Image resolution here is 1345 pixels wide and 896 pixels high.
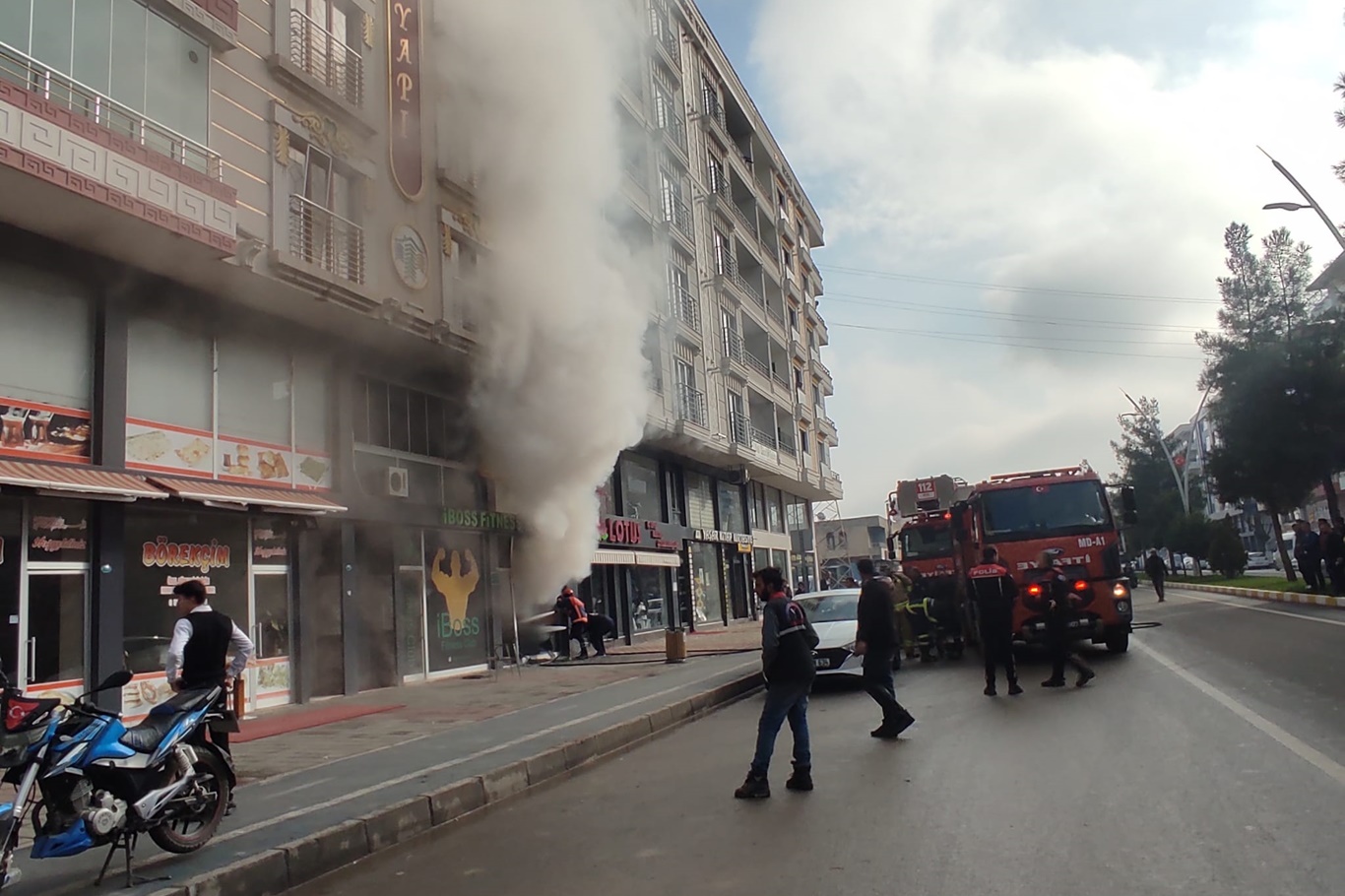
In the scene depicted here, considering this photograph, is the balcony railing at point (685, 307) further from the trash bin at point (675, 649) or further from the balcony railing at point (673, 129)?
the trash bin at point (675, 649)

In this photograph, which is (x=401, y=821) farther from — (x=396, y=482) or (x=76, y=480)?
(x=396, y=482)

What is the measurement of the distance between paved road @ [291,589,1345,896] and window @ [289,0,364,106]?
32.4 feet

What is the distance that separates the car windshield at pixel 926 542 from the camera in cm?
1683

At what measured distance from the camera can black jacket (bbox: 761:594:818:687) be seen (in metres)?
6.05

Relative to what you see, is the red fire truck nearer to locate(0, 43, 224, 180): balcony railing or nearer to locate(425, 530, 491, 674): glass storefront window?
locate(425, 530, 491, 674): glass storefront window

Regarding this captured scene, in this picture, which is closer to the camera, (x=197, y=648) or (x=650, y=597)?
(x=197, y=648)

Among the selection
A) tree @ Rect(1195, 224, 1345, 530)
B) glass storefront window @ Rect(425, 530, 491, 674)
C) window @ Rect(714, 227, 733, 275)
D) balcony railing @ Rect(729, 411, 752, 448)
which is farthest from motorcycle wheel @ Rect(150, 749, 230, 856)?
tree @ Rect(1195, 224, 1345, 530)

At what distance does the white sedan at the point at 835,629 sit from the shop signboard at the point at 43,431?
25.8 feet

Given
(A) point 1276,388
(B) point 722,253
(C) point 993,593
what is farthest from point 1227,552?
(C) point 993,593

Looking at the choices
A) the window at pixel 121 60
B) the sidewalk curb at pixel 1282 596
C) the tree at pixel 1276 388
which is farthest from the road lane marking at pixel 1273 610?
the window at pixel 121 60

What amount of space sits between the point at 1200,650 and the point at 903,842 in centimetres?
911

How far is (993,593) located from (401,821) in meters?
6.09

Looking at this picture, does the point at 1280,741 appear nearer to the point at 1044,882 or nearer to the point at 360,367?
the point at 1044,882

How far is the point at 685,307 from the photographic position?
25.5 metres
